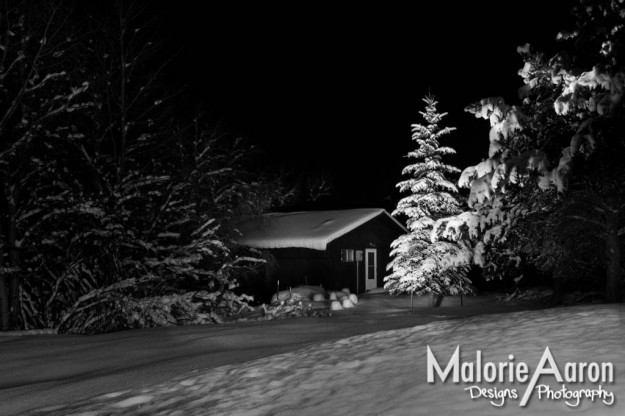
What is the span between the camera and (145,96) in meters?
19.7

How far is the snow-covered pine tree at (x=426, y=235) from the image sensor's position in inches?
962

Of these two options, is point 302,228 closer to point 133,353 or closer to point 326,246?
point 326,246

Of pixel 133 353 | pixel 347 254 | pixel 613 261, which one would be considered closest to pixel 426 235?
pixel 347 254

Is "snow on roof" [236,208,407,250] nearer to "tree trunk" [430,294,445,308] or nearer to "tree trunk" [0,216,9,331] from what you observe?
"tree trunk" [430,294,445,308]

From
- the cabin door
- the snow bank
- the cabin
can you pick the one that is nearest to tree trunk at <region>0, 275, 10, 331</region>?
the snow bank

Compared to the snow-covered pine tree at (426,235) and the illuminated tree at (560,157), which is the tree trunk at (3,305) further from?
the snow-covered pine tree at (426,235)

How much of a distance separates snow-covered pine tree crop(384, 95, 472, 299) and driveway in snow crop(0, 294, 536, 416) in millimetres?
8429

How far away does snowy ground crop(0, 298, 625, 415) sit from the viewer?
5875 millimetres

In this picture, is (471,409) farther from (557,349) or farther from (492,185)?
(492,185)

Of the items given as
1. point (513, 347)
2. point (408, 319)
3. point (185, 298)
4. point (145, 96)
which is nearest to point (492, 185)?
point (513, 347)

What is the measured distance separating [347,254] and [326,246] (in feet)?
6.61

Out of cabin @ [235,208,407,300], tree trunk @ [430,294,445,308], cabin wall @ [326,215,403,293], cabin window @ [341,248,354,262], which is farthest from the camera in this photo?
cabin window @ [341,248,354,262]

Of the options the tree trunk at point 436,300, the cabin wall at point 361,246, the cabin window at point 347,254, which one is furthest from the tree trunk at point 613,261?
the cabin window at point 347,254

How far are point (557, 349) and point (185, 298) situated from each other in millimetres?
12114
